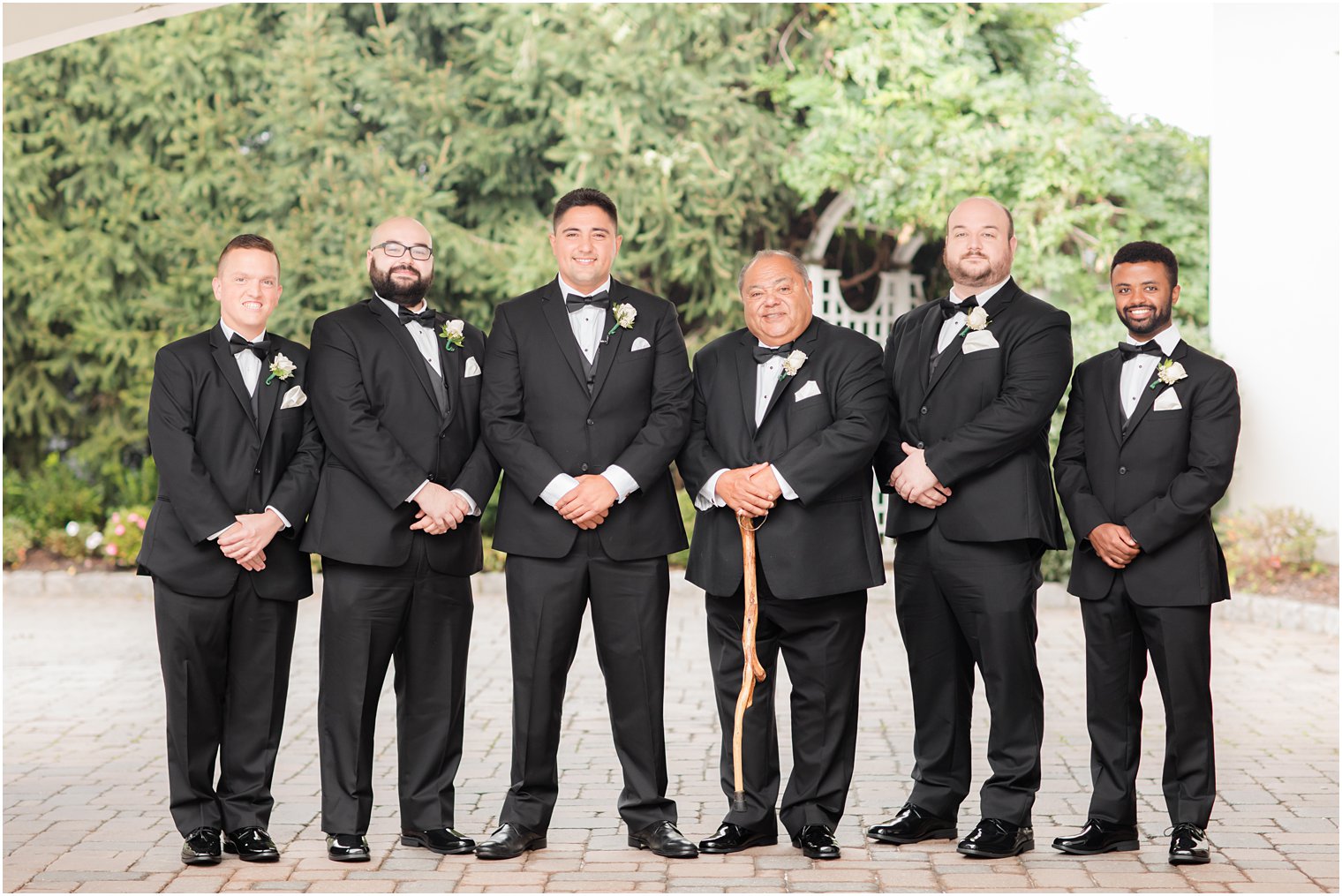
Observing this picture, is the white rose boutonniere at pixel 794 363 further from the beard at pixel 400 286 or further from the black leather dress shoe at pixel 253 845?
the black leather dress shoe at pixel 253 845

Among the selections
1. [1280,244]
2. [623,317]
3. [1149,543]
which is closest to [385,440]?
[623,317]

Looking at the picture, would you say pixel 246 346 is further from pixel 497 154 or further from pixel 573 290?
pixel 497 154

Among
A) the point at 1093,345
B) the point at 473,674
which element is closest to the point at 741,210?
the point at 1093,345

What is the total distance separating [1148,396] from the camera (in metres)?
5.08

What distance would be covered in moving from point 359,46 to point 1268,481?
32.8ft

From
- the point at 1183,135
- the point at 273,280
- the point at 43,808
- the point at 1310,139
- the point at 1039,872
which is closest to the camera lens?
the point at 1039,872

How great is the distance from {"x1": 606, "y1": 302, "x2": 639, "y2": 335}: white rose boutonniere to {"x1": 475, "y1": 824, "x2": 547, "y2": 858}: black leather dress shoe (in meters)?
1.75

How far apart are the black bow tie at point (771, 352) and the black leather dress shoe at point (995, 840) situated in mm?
1764

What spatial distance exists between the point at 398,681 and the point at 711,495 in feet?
4.23

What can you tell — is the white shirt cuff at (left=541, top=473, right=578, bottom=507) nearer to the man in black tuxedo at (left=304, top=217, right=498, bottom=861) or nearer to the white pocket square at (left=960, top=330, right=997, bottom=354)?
the man in black tuxedo at (left=304, top=217, right=498, bottom=861)

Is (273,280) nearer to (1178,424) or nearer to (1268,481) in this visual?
(1178,424)

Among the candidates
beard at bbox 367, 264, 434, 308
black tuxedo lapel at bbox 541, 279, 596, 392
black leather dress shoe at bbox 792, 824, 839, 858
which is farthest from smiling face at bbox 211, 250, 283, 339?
black leather dress shoe at bbox 792, 824, 839, 858

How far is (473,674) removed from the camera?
9102 mm

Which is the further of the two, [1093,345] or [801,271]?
[1093,345]
